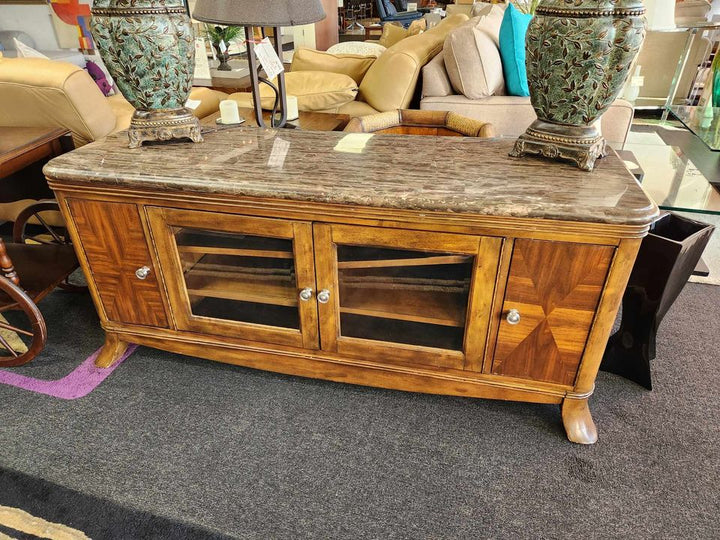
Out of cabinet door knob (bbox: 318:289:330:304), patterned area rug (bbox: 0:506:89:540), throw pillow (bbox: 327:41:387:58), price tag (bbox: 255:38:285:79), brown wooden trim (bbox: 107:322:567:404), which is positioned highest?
price tag (bbox: 255:38:285:79)

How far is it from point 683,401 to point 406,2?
901 centimetres

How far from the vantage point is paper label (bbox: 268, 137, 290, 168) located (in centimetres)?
116

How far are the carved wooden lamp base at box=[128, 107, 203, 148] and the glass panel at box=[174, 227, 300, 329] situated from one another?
0.28 meters

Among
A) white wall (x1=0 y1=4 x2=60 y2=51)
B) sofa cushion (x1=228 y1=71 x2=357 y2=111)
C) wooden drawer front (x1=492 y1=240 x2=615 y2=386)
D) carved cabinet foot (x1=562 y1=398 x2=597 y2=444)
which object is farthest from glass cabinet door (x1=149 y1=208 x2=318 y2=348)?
white wall (x1=0 y1=4 x2=60 y2=51)

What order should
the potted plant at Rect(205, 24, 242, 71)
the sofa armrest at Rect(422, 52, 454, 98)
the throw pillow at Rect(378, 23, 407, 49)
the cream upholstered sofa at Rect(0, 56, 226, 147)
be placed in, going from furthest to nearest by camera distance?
the throw pillow at Rect(378, 23, 407, 49) < the potted plant at Rect(205, 24, 242, 71) < the sofa armrest at Rect(422, 52, 454, 98) < the cream upholstered sofa at Rect(0, 56, 226, 147)

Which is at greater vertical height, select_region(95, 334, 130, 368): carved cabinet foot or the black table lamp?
the black table lamp

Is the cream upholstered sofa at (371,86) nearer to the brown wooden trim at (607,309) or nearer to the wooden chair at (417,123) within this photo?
the wooden chair at (417,123)

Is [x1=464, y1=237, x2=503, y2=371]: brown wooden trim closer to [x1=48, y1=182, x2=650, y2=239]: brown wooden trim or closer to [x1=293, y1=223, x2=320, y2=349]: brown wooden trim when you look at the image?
[x1=48, y1=182, x2=650, y2=239]: brown wooden trim

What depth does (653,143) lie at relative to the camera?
2428 mm

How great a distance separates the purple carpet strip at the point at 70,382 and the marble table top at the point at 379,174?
0.64 meters

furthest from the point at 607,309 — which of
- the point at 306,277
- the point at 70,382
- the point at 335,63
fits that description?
the point at 335,63

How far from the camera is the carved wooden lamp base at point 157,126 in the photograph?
1.25 metres

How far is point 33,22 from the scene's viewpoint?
5293 millimetres

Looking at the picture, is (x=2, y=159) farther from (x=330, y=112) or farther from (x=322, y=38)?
(x=322, y=38)
